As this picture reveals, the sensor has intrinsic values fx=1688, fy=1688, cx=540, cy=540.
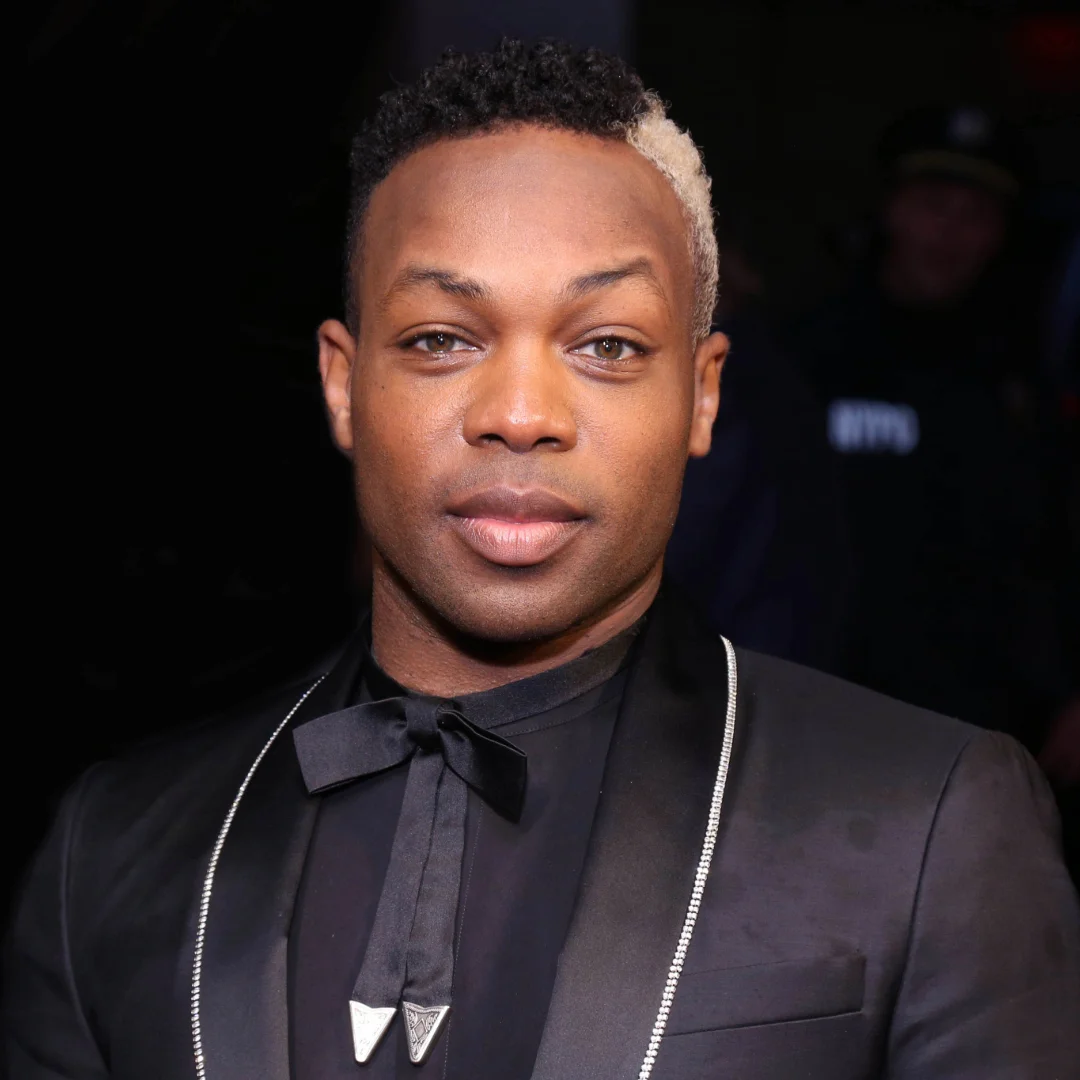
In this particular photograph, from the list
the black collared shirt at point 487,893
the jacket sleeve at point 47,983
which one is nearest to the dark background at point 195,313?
the jacket sleeve at point 47,983

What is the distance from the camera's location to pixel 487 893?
73.3 inches

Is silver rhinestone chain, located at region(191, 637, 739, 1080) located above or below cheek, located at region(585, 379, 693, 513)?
below

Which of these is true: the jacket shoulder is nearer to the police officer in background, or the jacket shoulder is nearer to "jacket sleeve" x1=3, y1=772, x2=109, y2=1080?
"jacket sleeve" x1=3, y1=772, x2=109, y2=1080

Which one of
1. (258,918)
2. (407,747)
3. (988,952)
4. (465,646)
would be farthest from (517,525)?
(988,952)

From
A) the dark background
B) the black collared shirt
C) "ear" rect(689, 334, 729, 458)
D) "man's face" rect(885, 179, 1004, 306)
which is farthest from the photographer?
"man's face" rect(885, 179, 1004, 306)

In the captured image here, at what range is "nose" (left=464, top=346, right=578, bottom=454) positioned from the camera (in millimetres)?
1769

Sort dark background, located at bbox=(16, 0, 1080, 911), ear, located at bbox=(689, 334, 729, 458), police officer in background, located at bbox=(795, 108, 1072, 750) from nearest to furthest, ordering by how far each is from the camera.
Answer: ear, located at bbox=(689, 334, 729, 458) → dark background, located at bbox=(16, 0, 1080, 911) → police officer in background, located at bbox=(795, 108, 1072, 750)

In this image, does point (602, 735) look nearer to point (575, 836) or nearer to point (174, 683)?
point (575, 836)

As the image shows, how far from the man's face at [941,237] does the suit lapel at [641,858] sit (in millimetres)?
1628

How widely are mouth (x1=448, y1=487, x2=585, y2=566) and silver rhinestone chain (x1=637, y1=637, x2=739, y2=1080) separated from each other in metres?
0.31

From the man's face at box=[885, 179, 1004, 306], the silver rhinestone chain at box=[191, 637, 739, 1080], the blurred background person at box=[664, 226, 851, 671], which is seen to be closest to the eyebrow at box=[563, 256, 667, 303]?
the silver rhinestone chain at box=[191, 637, 739, 1080]

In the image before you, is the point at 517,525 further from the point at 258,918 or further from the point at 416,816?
the point at 258,918

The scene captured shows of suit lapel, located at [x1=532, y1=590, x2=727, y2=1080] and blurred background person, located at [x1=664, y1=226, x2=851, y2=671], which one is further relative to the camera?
blurred background person, located at [x1=664, y1=226, x2=851, y2=671]

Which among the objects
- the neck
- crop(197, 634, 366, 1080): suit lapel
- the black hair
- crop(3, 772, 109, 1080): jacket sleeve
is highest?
the black hair
